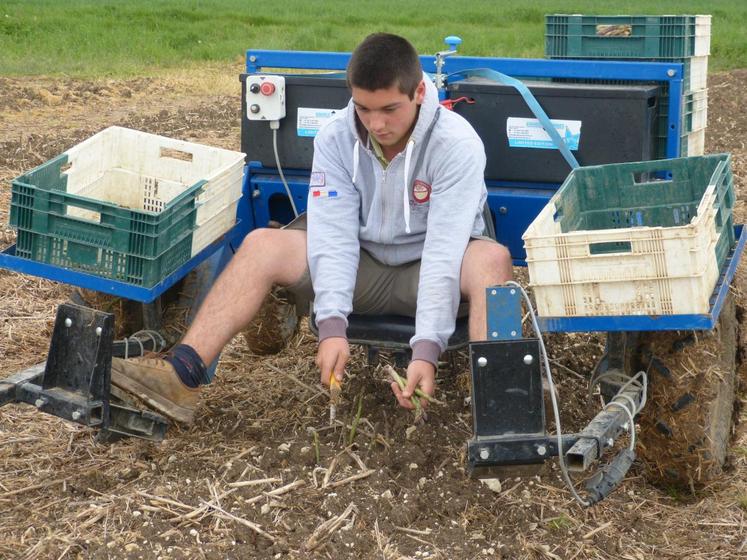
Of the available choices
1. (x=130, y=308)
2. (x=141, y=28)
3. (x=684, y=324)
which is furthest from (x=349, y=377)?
(x=141, y=28)

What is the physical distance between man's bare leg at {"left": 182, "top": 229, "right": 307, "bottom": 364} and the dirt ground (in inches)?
16.5

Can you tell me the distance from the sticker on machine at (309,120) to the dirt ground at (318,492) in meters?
0.98

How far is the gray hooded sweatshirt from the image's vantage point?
3.98 metres

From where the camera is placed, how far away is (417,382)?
3.74m

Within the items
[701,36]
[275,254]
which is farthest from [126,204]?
[701,36]

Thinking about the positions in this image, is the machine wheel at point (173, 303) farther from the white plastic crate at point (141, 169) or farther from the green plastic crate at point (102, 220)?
the green plastic crate at point (102, 220)

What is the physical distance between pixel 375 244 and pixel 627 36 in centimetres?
196

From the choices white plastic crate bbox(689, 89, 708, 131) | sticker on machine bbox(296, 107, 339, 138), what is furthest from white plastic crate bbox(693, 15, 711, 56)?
sticker on machine bbox(296, 107, 339, 138)

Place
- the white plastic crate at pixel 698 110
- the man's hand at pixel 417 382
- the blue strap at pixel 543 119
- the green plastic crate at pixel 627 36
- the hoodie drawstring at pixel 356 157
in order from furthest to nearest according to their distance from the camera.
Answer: the green plastic crate at pixel 627 36 → the white plastic crate at pixel 698 110 → the blue strap at pixel 543 119 → the hoodie drawstring at pixel 356 157 → the man's hand at pixel 417 382

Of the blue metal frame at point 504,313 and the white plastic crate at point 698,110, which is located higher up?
the white plastic crate at point 698,110

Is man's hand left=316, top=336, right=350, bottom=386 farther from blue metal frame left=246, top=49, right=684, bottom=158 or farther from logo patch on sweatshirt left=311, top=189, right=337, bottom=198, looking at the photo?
blue metal frame left=246, top=49, right=684, bottom=158

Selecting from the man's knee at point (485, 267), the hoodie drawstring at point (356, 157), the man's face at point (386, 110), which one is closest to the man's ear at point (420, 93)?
the man's face at point (386, 110)

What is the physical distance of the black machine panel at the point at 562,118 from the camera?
4543mm

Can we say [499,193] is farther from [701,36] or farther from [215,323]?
[701,36]
